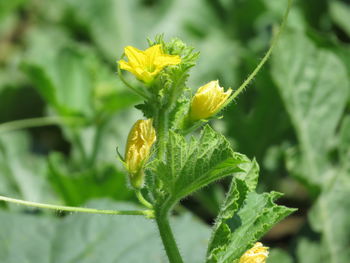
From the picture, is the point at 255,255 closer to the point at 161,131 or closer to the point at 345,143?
the point at 161,131

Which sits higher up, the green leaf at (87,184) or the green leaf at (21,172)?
the green leaf at (87,184)

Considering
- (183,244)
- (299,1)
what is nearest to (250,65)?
(299,1)

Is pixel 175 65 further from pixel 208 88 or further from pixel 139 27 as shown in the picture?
pixel 139 27

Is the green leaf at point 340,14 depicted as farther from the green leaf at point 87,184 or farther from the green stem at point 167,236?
the green stem at point 167,236

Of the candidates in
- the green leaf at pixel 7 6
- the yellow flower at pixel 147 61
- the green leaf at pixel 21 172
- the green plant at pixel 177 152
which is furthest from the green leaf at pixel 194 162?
the green leaf at pixel 7 6

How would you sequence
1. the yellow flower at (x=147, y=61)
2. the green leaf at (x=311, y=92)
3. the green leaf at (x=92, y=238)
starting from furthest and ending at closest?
the green leaf at (x=311, y=92) < the green leaf at (x=92, y=238) < the yellow flower at (x=147, y=61)

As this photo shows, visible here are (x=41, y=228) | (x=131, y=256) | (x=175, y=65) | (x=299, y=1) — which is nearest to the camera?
(x=175, y=65)
